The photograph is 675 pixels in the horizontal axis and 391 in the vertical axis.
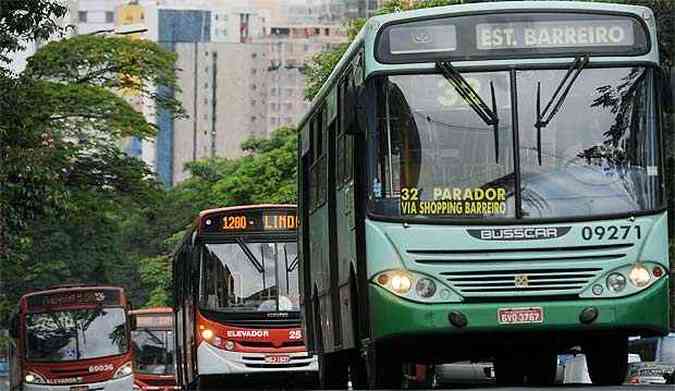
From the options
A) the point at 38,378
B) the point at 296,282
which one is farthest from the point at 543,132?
the point at 38,378

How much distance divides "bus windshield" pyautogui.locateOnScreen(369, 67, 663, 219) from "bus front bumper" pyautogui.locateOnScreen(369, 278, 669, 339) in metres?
0.69

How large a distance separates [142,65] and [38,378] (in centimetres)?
784

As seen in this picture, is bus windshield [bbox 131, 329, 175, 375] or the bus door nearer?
the bus door

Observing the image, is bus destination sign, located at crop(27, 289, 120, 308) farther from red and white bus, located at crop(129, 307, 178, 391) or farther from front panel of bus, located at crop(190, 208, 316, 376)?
red and white bus, located at crop(129, 307, 178, 391)

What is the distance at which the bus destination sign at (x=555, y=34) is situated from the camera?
619 inches

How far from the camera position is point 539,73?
15.7m

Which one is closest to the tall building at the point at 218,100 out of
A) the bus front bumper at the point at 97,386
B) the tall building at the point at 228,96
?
the tall building at the point at 228,96

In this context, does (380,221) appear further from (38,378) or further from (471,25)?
(38,378)

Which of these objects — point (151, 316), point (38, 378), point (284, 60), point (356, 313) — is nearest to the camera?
point (356, 313)

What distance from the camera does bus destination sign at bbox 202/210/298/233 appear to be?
29641 mm

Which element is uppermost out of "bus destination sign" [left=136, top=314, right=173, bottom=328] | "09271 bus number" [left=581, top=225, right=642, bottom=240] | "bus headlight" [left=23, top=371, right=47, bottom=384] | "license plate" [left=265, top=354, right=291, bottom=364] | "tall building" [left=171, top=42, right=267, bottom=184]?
"tall building" [left=171, top=42, right=267, bottom=184]

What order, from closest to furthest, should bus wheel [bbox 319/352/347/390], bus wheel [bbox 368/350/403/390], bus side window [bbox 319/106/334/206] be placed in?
bus wheel [bbox 368/350/403/390] → bus side window [bbox 319/106/334/206] → bus wheel [bbox 319/352/347/390]

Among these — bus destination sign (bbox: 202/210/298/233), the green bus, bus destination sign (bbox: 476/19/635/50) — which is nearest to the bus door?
the green bus

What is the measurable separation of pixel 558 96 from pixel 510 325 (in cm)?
185
